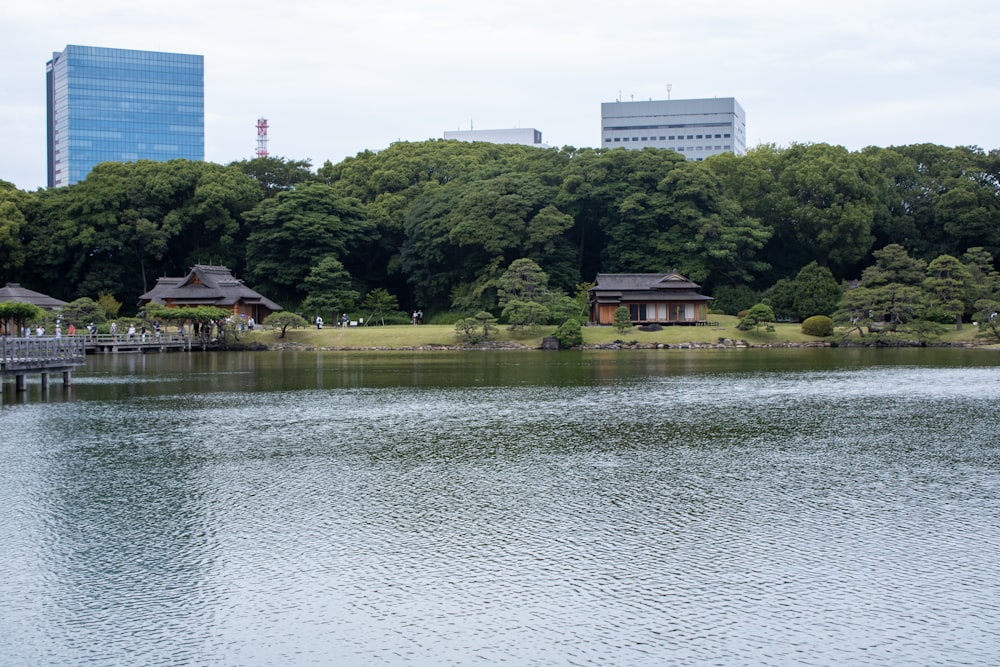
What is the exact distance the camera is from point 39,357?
27625mm

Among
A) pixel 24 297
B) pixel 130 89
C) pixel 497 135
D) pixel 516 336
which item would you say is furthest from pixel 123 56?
pixel 516 336

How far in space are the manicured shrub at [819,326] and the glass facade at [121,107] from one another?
347 ft

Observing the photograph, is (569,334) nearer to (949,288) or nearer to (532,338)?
(532,338)

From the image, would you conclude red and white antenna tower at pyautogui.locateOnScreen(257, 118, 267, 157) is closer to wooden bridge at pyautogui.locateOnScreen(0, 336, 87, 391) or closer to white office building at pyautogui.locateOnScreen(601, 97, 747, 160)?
white office building at pyautogui.locateOnScreen(601, 97, 747, 160)

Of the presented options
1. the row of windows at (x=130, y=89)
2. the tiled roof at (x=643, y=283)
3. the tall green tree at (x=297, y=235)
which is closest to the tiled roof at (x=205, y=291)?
the tall green tree at (x=297, y=235)

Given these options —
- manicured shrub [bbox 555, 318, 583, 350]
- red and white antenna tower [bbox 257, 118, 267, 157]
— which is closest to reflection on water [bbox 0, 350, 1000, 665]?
manicured shrub [bbox 555, 318, 583, 350]

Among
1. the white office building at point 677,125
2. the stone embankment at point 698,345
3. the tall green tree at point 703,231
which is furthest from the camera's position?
the white office building at point 677,125

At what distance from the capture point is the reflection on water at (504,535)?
7668 mm

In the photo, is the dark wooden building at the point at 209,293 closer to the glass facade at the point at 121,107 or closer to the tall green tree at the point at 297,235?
the tall green tree at the point at 297,235

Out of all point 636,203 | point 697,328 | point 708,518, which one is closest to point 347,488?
point 708,518

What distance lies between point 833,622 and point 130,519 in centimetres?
860

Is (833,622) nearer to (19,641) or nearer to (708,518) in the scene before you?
(708,518)

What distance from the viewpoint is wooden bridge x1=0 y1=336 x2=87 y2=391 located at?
26281mm

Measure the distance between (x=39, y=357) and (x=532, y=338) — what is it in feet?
97.3
